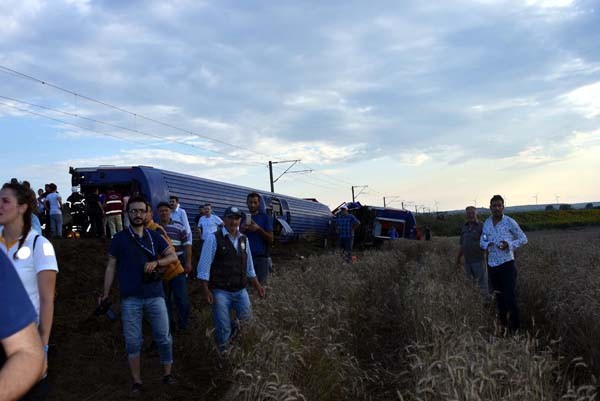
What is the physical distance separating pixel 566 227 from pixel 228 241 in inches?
2109

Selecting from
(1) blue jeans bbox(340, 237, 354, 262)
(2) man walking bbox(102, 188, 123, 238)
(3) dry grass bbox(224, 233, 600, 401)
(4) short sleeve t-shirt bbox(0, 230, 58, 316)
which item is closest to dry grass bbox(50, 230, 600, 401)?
(3) dry grass bbox(224, 233, 600, 401)

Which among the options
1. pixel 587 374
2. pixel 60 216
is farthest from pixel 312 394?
pixel 60 216

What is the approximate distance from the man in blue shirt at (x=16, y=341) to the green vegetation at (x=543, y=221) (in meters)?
56.5

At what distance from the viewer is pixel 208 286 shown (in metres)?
5.73

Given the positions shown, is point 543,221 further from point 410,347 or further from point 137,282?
point 137,282

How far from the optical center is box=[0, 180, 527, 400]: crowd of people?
1607 mm

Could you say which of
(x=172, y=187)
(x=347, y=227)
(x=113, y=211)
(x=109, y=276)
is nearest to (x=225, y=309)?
(x=109, y=276)

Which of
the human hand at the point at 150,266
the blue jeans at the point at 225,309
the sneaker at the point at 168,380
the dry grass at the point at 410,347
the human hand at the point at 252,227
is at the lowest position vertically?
the sneaker at the point at 168,380

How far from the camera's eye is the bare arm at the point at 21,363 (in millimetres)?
1488

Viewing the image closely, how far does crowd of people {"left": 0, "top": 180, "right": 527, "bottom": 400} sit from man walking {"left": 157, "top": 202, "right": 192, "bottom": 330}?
0.01m

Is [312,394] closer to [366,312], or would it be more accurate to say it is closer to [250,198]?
[250,198]

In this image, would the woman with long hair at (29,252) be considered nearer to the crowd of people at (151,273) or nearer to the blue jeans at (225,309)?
the crowd of people at (151,273)

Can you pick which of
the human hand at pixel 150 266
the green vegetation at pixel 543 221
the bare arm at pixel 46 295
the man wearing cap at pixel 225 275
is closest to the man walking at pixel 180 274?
the man wearing cap at pixel 225 275

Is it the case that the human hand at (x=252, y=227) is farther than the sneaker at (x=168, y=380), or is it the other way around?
the human hand at (x=252, y=227)
